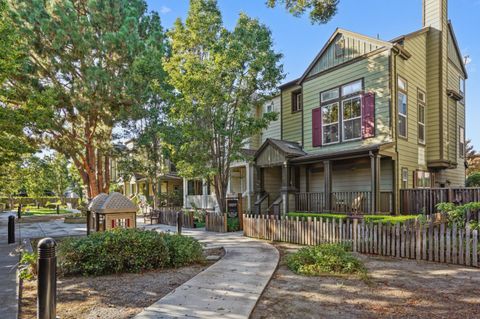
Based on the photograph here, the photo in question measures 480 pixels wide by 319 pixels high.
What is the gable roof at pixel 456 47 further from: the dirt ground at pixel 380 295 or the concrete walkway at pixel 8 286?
the concrete walkway at pixel 8 286

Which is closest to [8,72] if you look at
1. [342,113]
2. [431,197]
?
[342,113]

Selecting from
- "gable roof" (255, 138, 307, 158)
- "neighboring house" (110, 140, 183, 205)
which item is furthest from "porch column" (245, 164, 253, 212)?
"neighboring house" (110, 140, 183, 205)

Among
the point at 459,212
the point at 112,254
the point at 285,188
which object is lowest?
the point at 112,254

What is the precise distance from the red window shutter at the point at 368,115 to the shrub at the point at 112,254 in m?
10.6

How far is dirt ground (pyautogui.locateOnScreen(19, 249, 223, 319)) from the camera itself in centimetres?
445

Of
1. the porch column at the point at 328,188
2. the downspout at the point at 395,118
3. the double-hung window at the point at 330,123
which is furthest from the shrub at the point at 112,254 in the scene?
the double-hung window at the point at 330,123

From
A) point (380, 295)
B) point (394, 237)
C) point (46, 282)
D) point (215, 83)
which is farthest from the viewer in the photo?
point (215, 83)

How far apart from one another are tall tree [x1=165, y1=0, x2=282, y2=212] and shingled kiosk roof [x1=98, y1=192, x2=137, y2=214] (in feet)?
18.2

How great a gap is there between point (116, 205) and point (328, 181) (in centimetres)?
924

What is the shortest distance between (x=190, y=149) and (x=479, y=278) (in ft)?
37.5

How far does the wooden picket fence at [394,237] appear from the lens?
736 cm

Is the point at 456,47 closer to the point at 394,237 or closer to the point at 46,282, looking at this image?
the point at 394,237

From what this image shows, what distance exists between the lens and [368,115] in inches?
559

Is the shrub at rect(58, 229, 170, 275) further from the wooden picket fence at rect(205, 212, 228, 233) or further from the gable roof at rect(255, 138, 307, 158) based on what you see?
the gable roof at rect(255, 138, 307, 158)
